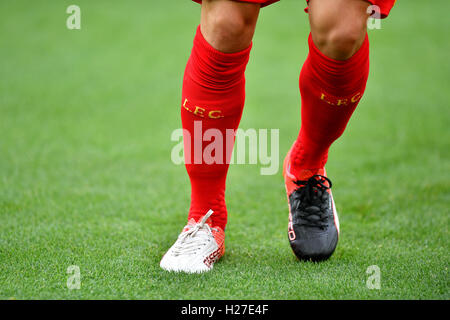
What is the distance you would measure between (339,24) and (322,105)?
0.23 metres

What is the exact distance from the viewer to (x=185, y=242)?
1420 mm

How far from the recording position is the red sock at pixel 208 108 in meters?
1.32

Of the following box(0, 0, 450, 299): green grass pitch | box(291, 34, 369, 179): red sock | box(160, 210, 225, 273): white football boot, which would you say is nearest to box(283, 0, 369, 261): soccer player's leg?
box(291, 34, 369, 179): red sock

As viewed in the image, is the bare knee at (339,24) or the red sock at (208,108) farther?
the red sock at (208,108)

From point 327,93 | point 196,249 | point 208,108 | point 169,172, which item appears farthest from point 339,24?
point 169,172

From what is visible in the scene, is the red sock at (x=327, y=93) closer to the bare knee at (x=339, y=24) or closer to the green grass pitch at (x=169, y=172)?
the bare knee at (x=339, y=24)

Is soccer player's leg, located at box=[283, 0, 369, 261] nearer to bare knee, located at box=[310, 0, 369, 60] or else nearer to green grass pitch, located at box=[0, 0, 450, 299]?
bare knee, located at box=[310, 0, 369, 60]

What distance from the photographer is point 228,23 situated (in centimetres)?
124

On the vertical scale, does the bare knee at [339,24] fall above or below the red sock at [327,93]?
above

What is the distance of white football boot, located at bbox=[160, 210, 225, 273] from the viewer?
136 centimetres

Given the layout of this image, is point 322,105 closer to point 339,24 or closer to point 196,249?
point 339,24

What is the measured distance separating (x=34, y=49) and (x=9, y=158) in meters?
2.81

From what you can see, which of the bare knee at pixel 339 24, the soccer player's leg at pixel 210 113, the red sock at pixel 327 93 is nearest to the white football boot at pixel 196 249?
the soccer player's leg at pixel 210 113
